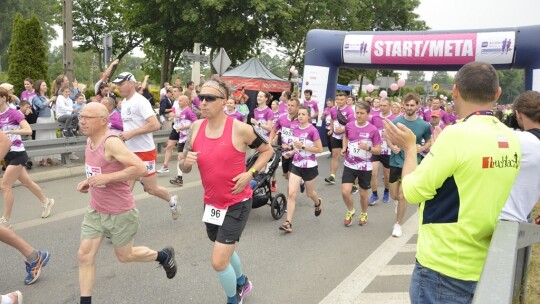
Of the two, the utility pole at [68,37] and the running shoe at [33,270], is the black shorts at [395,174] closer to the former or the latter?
the running shoe at [33,270]

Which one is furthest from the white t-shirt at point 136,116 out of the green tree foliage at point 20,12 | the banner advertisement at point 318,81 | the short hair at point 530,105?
the green tree foliage at point 20,12

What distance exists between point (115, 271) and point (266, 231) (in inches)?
86.2

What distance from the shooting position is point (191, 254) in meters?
5.16

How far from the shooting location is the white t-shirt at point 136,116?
5.68 m

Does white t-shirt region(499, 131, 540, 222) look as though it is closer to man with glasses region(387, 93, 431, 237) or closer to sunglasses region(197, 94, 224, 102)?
sunglasses region(197, 94, 224, 102)

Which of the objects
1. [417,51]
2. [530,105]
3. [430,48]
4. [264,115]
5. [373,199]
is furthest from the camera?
[417,51]

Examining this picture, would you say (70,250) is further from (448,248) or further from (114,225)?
(448,248)

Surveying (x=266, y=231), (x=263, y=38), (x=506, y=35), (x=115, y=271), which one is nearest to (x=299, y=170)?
(x=266, y=231)

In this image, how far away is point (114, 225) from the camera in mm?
3621

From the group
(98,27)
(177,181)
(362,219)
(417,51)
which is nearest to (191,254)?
(362,219)

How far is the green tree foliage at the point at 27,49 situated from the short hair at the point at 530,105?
1539 centimetres

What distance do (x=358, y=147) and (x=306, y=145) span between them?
76cm

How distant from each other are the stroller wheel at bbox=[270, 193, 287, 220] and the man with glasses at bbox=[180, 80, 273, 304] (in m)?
2.92

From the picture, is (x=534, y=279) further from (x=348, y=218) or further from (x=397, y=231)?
(x=348, y=218)
